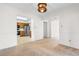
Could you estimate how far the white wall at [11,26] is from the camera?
2418mm

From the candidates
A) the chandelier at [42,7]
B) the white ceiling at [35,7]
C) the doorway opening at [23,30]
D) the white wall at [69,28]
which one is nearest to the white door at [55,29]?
the white wall at [69,28]

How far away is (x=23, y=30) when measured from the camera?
2412mm

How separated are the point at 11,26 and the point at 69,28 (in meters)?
1.32

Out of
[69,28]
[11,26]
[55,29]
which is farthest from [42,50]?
[11,26]

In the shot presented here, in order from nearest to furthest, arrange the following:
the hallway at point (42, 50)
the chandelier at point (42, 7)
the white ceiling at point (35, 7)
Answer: the chandelier at point (42, 7)
the white ceiling at point (35, 7)
the hallway at point (42, 50)

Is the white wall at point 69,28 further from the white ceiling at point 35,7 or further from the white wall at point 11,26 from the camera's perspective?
the white wall at point 11,26

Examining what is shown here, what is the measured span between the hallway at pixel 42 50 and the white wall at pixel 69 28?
0.50 feet

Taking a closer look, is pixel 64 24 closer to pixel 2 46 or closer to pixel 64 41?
pixel 64 41

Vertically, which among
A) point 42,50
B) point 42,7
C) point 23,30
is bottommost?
point 42,50

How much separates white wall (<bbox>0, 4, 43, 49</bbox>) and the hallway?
0.43ft

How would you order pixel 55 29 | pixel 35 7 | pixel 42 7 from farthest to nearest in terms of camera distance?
pixel 55 29
pixel 35 7
pixel 42 7

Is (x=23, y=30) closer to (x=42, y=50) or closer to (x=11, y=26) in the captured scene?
(x=11, y=26)

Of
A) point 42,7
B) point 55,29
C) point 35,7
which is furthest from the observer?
point 55,29

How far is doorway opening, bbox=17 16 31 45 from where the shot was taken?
2.41 m
